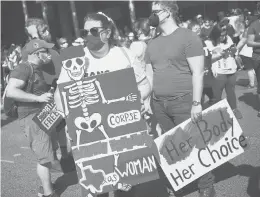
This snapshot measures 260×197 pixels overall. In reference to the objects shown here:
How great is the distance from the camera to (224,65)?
6.17 m

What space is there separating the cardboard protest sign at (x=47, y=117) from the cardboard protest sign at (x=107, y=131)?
76cm

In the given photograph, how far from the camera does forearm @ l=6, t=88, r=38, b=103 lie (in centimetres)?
369

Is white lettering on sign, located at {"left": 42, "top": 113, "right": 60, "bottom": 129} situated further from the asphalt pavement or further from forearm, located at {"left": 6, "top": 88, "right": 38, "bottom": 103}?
the asphalt pavement

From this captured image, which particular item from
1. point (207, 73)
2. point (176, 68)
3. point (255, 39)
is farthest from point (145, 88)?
point (207, 73)

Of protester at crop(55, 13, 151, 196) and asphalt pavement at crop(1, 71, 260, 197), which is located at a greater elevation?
protester at crop(55, 13, 151, 196)

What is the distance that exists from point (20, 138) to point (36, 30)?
10.5ft

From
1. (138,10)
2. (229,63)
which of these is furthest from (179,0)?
(229,63)

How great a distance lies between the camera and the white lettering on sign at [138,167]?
3174 millimetres

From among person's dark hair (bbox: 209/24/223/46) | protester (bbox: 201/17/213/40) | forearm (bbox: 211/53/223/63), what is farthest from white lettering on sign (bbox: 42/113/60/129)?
protester (bbox: 201/17/213/40)

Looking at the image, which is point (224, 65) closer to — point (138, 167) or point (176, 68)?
point (176, 68)

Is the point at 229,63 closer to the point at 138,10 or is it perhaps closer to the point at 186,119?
the point at 186,119

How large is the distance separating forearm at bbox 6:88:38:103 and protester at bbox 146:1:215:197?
1.13 metres

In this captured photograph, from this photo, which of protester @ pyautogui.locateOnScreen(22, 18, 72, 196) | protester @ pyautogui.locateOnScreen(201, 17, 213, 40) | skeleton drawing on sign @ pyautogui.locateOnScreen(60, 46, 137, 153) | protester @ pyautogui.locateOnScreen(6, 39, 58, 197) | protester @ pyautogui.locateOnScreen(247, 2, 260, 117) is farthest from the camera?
protester @ pyautogui.locateOnScreen(201, 17, 213, 40)

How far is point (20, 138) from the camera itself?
727 centimetres
